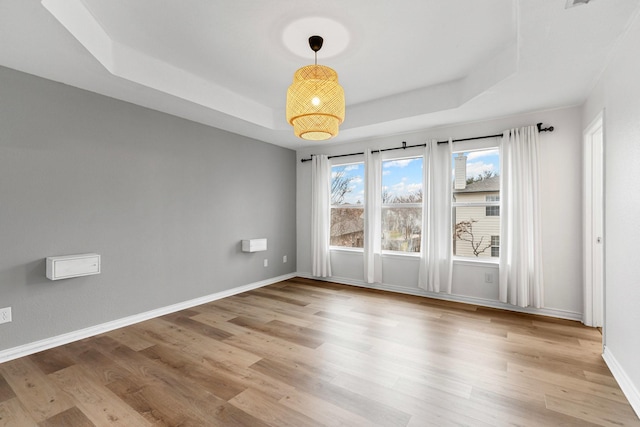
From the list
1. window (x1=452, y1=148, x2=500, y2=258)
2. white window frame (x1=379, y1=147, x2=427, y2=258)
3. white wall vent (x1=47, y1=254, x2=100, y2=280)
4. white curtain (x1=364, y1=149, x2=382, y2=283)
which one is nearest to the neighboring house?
window (x1=452, y1=148, x2=500, y2=258)

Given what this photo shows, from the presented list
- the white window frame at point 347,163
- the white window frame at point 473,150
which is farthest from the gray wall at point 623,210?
the white window frame at point 347,163

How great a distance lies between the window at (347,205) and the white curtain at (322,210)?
6.8 inches

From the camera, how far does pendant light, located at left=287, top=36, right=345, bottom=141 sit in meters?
2.36

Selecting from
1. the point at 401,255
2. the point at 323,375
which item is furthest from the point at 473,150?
the point at 323,375

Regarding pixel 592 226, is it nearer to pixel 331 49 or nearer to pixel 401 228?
pixel 401 228

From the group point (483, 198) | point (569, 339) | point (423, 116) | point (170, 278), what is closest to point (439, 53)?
point (423, 116)

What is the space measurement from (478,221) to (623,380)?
2330 mm

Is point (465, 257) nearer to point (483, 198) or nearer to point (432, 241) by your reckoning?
point (432, 241)

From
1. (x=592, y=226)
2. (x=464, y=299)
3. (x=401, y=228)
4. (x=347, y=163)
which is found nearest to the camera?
(x=592, y=226)

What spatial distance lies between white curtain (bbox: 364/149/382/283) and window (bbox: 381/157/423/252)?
5.2 inches

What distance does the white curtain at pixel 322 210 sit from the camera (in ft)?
17.8

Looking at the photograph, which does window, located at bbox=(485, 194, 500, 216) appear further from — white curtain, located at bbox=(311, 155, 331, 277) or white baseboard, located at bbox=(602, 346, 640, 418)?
white curtain, located at bbox=(311, 155, 331, 277)

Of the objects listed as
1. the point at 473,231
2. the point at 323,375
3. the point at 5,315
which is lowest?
the point at 323,375

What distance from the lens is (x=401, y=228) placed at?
4.86m
